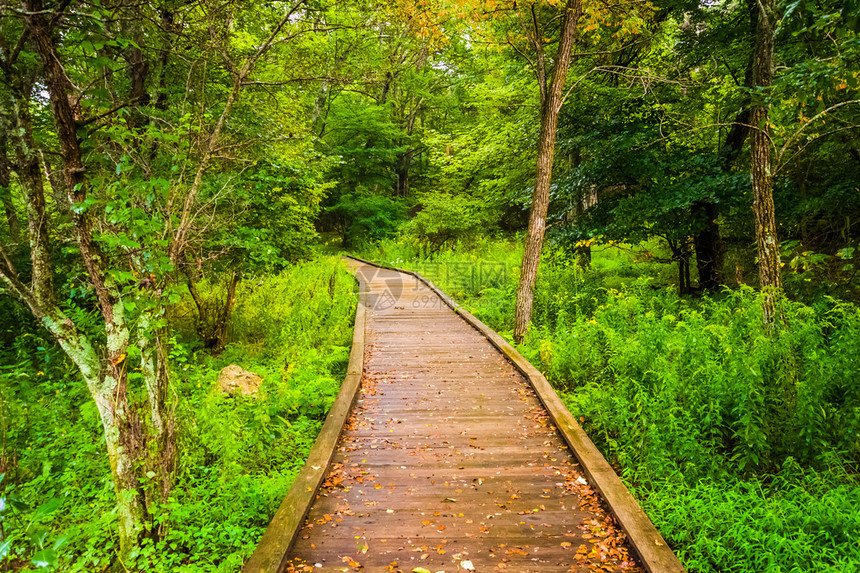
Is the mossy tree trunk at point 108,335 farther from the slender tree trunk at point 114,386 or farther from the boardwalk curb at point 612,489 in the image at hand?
the boardwalk curb at point 612,489

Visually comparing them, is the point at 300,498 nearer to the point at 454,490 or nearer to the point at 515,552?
the point at 454,490

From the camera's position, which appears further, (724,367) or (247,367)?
(247,367)

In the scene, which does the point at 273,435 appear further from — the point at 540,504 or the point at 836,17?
the point at 836,17

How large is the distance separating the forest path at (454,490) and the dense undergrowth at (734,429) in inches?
25.9

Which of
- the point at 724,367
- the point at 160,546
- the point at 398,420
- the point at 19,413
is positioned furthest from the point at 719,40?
the point at 19,413

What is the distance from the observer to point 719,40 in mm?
9500

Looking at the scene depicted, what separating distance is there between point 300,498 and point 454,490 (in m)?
1.33

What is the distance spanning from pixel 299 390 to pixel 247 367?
9.14ft

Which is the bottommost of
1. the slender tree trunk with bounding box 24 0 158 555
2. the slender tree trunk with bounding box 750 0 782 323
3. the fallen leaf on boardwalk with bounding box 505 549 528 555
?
the fallen leaf on boardwalk with bounding box 505 549 528 555

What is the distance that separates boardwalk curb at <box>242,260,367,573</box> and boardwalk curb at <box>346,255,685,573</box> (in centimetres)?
243

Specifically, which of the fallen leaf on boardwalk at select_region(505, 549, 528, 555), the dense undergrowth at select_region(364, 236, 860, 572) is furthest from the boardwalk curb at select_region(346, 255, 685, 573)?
the fallen leaf on boardwalk at select_region(505, 549, 528, 555)

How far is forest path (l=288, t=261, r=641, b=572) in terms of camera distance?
3059mm

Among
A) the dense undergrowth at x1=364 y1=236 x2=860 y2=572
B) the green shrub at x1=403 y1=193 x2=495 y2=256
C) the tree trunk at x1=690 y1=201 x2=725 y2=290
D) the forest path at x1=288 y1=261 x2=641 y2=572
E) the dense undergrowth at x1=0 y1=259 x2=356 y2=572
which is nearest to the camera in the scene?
the forest path at x1=288 y1=261 x2=641 y2=572

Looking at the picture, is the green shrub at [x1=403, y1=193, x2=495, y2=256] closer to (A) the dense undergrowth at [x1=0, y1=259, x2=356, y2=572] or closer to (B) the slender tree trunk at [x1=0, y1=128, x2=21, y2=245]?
(A) the dense undergrowth at [x1=0, y1=259, x2=356, y2=572]
